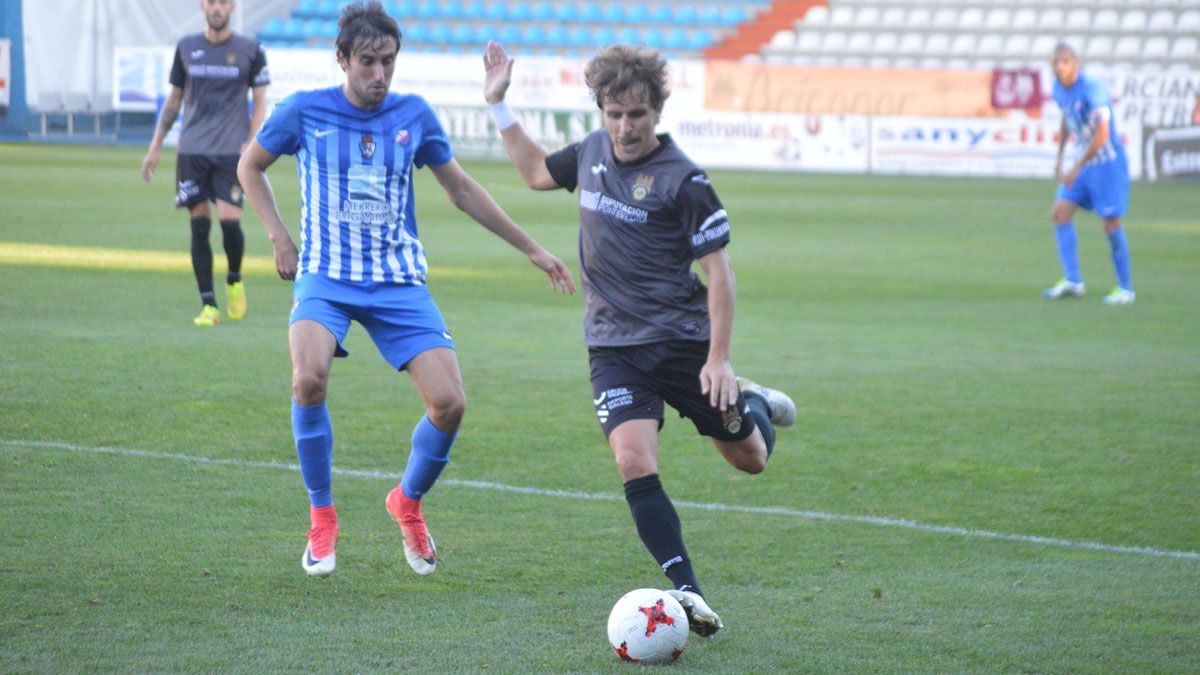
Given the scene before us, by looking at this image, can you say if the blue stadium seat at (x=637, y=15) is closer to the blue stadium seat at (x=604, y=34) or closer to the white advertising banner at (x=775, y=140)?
the blue stadium seat at (x=604, y=34)

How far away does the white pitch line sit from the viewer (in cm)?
548

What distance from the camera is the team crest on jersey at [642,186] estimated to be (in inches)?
180

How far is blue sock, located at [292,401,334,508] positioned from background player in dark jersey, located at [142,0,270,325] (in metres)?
5.58

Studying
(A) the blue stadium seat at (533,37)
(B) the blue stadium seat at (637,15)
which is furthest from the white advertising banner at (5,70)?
(B) the blue stadium seat at (637,15)

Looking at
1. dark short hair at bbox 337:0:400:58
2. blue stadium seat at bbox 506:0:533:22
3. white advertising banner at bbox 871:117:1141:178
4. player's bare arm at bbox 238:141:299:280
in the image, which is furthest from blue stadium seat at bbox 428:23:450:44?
dark short hair at bbox 337:0:400:58

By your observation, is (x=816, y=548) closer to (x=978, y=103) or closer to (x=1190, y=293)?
(x=1190, y=293)

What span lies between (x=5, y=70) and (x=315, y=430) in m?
31.6

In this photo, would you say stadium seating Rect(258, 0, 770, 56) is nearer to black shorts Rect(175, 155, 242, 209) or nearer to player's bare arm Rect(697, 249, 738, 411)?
black shorts Rect(175, 155, 242, 209)

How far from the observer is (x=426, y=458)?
5.11 metres

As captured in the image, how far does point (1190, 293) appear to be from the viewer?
542 inches

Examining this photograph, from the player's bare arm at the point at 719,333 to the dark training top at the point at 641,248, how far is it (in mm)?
150

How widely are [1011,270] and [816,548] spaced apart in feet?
35.1

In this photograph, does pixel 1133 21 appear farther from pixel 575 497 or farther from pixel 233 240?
pixel 575 497

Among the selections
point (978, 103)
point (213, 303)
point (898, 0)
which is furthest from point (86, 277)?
point (898, 0)
